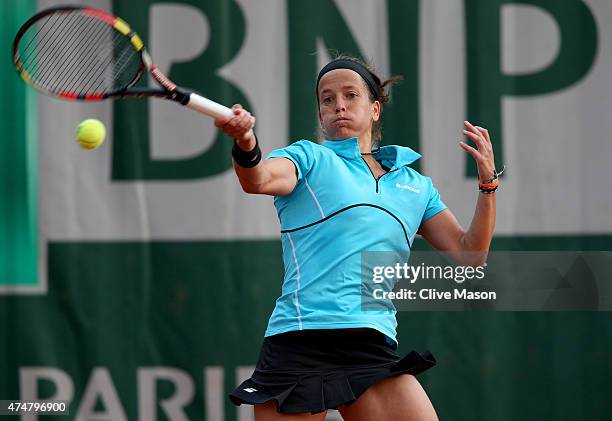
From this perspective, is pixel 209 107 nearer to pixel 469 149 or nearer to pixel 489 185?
pixel 469 149

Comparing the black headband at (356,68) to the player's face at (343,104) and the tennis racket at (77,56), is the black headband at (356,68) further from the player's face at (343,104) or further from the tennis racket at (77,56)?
the tennis racket at (77,56)

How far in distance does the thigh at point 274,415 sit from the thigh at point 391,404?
0.12m

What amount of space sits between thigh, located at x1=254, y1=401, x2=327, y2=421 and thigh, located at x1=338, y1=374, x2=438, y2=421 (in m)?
0.12

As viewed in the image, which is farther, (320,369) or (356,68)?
(356,68)

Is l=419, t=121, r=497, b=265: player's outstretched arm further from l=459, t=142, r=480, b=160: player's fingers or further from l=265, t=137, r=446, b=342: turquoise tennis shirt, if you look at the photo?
l=265, t=137, r=446, b=342: turquoise tennis shirt

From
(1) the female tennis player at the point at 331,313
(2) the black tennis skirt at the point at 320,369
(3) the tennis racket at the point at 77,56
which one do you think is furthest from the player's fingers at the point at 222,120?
(3) the tennis racket at the point at 77,56

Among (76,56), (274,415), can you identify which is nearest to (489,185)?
(274,415)

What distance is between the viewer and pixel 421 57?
4.87 meters

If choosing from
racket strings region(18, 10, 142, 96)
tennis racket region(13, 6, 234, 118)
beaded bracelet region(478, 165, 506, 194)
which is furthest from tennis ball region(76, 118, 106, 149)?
beaded bracelet region(478, 165, 506, 194)

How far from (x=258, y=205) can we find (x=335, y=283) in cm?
183

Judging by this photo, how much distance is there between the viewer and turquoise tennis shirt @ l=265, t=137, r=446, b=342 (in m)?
3.09

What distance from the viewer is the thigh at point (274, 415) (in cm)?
303

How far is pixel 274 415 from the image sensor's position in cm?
304

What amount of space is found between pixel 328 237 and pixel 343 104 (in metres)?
0.48
